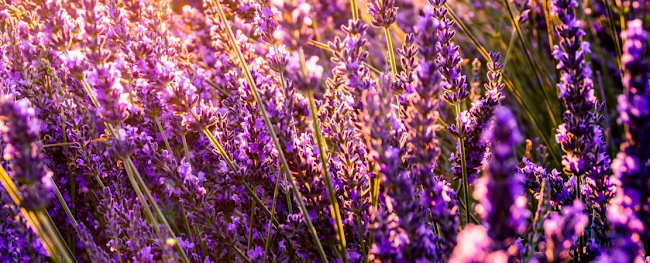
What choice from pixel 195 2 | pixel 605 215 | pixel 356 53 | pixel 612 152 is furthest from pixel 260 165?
pixel 195 2

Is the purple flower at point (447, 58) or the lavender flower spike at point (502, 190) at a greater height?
the purple flower at point (447, 58)

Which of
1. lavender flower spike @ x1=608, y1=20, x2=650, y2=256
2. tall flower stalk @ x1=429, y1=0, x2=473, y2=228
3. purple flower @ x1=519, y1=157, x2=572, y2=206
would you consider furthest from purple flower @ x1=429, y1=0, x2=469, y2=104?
lavender flower spike @ x1=608, y1=20, x2=650, y2=256

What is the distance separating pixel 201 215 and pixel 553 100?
2066mm

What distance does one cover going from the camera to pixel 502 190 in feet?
1.83

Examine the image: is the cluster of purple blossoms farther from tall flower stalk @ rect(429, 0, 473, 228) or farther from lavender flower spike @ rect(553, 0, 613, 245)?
tall flower stalk @ rect(429, 0, 473, 228)

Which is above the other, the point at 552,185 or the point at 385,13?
the point at 385,13

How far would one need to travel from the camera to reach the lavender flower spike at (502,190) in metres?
0.54

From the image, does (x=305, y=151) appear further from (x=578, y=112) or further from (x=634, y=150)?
(x=634, y=150)

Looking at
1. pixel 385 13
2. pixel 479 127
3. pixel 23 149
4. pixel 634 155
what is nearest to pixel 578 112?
pixel 634 155

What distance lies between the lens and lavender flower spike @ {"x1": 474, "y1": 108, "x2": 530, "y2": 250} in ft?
1.79

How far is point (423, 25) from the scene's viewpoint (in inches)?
38.1

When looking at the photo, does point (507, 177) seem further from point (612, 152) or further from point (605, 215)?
point (612, 152)

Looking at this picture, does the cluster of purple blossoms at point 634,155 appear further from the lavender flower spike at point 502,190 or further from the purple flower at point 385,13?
the purple flower at point 385,13

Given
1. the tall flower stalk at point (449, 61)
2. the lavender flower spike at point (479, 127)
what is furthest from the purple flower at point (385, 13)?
the lavender flower spike at point (479, 127)
